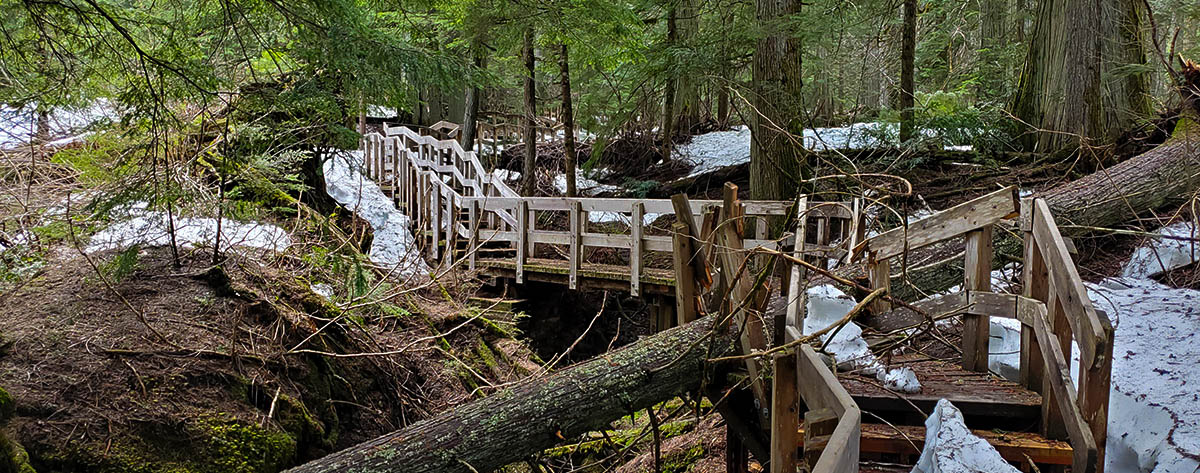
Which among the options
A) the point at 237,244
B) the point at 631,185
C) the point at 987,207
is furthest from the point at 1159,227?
the point at 631,185

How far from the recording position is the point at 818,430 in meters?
2.11

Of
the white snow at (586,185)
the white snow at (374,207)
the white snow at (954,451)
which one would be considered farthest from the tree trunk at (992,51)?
the white snow at (954,451)

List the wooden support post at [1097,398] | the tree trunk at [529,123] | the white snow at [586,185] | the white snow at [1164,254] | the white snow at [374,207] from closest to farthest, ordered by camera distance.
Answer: the wooden support post at [1097,398], the white snow at [1164,254], the white snow at [374,207], the tree trunk at [529,123], the white snow at [586,185]

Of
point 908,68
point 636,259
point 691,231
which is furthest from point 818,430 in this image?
point 908,68

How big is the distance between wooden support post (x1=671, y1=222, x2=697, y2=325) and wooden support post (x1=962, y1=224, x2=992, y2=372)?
162 cm

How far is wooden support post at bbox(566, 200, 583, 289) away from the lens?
29.6ft

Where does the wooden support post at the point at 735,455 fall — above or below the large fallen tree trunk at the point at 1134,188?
below

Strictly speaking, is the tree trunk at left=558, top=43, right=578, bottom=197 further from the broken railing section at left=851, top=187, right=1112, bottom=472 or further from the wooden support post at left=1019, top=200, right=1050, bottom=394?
the wooden support post at left=1019, top=200, right=1050, bottom=394

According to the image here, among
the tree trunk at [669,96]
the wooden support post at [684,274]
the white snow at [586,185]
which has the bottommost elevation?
the wooden support post at [684,274]

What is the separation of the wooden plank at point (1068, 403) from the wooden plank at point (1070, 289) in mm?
166

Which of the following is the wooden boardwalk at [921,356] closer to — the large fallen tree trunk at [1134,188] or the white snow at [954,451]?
the white snow at [954,451]

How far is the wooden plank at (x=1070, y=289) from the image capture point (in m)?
2.70

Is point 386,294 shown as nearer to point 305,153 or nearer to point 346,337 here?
point 346,337

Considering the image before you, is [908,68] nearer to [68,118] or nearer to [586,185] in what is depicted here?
[586,185]
